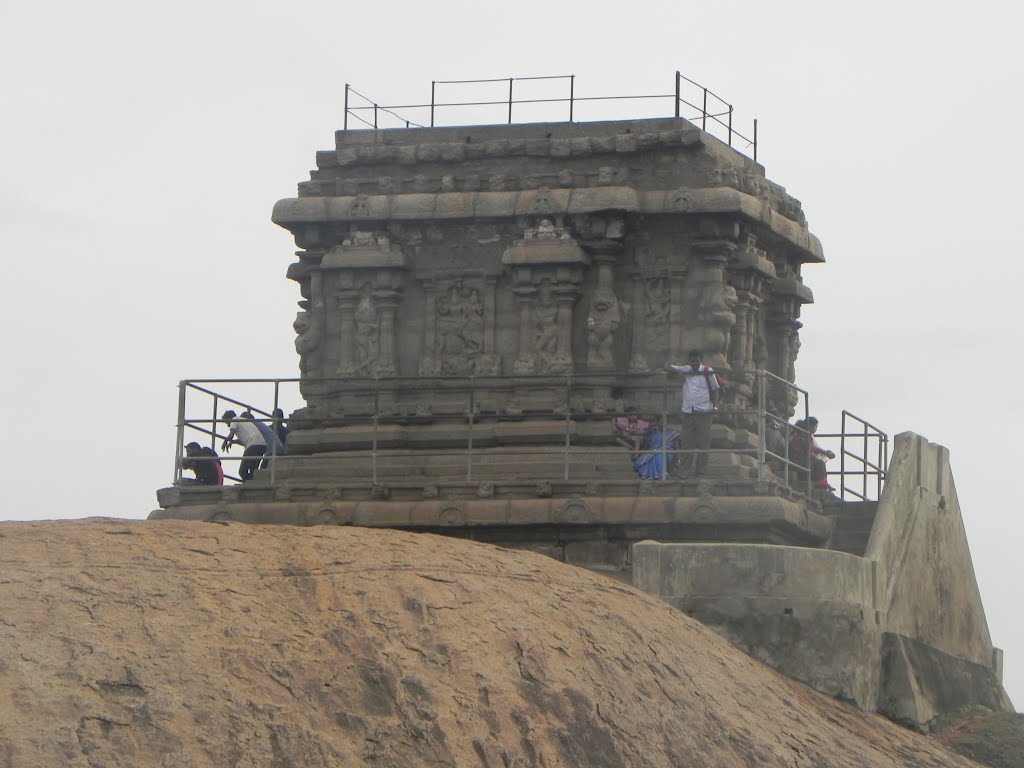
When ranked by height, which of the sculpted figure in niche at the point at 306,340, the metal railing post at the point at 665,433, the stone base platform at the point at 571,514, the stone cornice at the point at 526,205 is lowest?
the stone base platform at the point at 571,514

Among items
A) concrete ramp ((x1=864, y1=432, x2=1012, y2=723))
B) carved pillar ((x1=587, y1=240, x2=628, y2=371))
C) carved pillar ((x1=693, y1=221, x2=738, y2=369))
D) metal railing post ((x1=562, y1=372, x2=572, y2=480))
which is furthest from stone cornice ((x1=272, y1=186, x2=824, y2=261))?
concrete ramp ((x1=864, y1=432, x2=1012, y2=723))

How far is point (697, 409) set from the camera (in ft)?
88.1

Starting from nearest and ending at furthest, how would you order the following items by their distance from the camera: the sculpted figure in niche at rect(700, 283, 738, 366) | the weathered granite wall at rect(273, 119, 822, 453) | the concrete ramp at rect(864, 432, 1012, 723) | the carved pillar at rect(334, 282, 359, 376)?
the concrete ramp at rect(864, 432, 1012, 723) < the sculpted figure in niche at rect(700, 283, 738, 366) < the weathered granite wall at rect(273, 119, 822, 453) < the carved pillar at rect(334, 282, 359, 376)

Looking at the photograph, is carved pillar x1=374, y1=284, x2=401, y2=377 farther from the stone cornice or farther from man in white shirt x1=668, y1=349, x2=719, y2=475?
man in white shirt x1=668, y1=349, x2=719, y2=475

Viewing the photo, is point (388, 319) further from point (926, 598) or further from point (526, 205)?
point (926, 598)

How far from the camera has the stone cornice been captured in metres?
28.9

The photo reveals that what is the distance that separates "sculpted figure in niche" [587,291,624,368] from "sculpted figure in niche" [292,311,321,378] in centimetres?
402

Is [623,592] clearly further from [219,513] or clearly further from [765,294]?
[765,294]

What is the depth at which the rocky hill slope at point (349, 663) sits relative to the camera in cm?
1650

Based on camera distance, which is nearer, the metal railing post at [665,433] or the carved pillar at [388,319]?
the metal railing post at [665,433]

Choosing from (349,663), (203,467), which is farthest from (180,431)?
(349,663)

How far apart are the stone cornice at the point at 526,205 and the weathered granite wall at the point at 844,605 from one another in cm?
407

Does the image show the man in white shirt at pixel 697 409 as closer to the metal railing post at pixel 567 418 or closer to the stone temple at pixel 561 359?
the stone temple at pixel 561 359

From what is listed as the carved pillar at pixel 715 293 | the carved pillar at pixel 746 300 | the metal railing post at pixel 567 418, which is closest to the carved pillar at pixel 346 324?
the metal railing post at pixel 567 418
